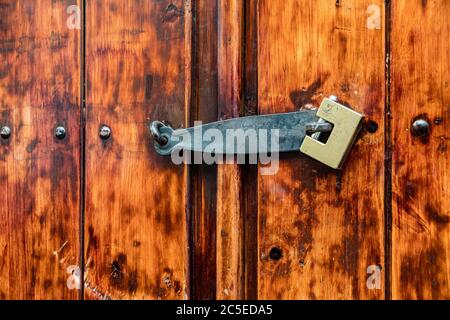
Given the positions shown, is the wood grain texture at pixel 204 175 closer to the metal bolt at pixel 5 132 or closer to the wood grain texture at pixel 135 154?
the wood grain texture at pixel 135 154

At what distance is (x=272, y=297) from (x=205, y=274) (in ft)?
0.38

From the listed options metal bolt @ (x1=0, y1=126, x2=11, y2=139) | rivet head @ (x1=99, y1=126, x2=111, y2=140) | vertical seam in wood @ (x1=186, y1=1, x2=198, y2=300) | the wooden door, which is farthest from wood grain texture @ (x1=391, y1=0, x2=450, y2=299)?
metal bolt @ (x1=0, y1=126, x2=11, y2=139)

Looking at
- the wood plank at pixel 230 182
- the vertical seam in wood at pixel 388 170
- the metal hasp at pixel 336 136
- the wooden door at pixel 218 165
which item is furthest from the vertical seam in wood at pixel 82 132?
the vertical seam in wood at pixel 388 170

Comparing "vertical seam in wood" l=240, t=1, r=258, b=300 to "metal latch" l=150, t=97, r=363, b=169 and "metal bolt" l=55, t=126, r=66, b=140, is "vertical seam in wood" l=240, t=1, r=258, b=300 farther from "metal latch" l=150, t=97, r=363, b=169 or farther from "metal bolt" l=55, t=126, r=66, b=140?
"metal bolt" l=55, t=126, r=66, b=140

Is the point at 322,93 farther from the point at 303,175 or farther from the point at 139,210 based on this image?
the point at 139,210

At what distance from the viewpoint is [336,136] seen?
0.68m

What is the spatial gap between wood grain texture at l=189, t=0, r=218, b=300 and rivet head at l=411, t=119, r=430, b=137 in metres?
0.31

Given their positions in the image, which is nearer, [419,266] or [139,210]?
Result: [419,266]

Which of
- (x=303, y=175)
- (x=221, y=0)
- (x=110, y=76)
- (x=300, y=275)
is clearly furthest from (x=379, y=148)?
(x=110, y=76)

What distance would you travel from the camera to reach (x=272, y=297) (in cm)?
73

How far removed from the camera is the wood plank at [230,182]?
73 centimetres

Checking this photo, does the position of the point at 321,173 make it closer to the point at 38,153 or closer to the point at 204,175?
the point at 204,175

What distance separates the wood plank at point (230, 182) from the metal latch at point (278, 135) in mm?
29

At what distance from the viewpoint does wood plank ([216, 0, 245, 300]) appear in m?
0.73
